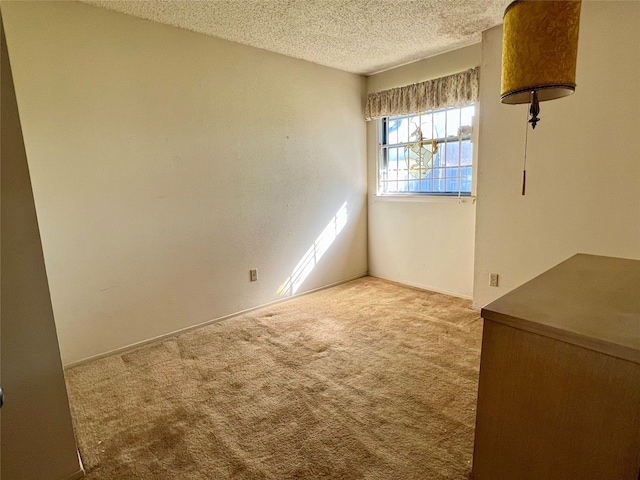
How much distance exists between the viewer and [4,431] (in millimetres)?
1337

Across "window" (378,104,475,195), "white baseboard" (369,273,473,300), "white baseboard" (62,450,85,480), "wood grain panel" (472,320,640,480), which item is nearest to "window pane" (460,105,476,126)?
"window" (378,104,475,195)

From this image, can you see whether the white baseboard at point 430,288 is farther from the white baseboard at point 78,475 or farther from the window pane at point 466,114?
the white baseboard at point 78,475

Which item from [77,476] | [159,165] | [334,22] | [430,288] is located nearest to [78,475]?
[77,476]

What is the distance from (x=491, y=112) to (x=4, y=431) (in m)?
3.58

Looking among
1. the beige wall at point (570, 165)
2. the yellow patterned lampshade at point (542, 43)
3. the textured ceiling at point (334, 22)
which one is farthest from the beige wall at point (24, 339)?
the beige wall at point (570, 165)

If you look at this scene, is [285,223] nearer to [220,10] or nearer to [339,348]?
[339,348]

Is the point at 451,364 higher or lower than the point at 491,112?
lower

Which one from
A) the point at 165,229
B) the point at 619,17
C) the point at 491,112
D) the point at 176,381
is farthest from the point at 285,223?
the point at 619,17

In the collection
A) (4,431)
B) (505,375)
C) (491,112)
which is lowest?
(4,431)

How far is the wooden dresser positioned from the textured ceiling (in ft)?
7.16

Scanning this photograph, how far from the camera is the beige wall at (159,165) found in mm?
2260

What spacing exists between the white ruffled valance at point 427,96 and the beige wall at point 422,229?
0.36 ft

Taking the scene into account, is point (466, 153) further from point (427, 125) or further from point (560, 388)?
point (560, 388)

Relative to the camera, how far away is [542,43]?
1.22 metres
